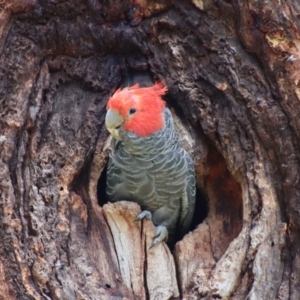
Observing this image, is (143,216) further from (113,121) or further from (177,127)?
(177,127)

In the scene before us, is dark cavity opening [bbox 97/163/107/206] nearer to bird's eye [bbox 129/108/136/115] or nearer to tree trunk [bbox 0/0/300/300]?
tree trunk [bbox 0/0/300/300]

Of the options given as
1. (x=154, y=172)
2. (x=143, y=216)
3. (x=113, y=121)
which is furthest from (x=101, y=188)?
(x=113, y=121)

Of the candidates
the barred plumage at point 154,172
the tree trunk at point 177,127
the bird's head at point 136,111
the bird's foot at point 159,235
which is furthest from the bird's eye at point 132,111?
the bird's foot at point 159,235

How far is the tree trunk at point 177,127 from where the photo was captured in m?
2.93

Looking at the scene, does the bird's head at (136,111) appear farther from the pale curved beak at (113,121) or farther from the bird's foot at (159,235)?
the bird's foot at (159,235)

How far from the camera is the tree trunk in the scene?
2.93 metres

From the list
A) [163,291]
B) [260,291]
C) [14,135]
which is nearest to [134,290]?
[163,291]

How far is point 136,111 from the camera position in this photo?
339 cm

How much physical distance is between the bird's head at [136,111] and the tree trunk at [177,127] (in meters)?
0.22

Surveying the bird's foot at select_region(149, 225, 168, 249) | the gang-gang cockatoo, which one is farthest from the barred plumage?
the bird's foot at select_region(149, 225, 168, 249)

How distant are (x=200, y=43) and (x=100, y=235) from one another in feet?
4.52

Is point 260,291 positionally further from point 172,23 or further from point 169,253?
point 172,23

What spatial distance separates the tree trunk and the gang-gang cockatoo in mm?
153

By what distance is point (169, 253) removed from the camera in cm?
333
